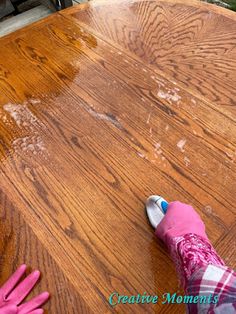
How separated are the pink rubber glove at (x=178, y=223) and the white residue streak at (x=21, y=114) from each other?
0.51 metres

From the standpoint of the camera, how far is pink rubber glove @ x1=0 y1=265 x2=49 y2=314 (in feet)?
2.04

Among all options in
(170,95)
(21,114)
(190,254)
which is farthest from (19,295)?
(170,95)

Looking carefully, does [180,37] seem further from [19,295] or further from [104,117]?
[19,295]

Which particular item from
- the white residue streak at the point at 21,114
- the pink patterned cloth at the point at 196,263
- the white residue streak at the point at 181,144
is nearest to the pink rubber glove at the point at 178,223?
the pink patterned cloth at the point at 196,263

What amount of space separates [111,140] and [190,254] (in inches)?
15.4

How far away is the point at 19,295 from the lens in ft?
2.11

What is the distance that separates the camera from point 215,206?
75 cm

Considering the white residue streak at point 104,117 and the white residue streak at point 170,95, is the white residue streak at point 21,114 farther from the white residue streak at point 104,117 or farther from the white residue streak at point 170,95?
the white residue streak at point 170,95

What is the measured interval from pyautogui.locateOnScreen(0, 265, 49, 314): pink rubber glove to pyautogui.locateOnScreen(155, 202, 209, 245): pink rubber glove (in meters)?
0.31

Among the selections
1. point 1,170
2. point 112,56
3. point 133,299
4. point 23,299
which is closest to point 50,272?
point 23,299

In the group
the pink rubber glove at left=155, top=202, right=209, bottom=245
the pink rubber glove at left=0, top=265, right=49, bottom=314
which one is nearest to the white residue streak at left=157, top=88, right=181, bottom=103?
the pink rubber glove at left=155, top=202, right=209, bottom=245

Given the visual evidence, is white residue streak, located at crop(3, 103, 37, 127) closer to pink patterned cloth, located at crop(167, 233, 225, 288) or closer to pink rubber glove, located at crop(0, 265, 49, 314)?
pink rubber glove, located at crop(0, 265, 49, 314)

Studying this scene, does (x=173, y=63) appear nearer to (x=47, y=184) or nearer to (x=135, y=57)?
(x=135, y=57)

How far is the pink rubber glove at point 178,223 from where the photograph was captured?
2.35ft
